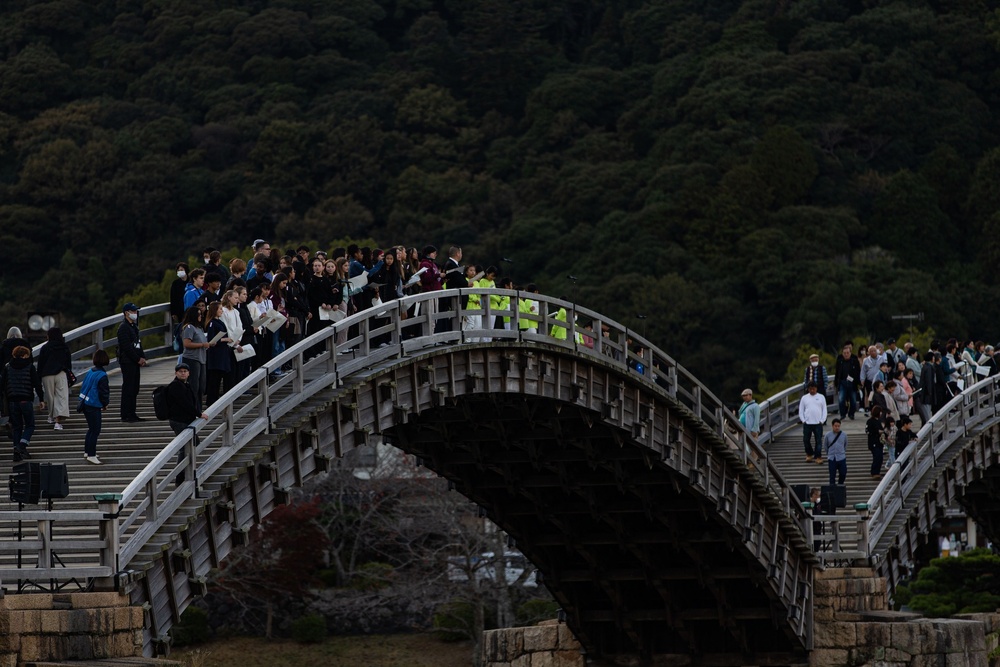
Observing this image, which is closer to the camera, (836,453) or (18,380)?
(18,380)

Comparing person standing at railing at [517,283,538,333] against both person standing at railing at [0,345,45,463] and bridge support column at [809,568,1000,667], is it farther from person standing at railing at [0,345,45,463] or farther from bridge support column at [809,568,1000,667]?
bridge support column at [809,568,1000,667]

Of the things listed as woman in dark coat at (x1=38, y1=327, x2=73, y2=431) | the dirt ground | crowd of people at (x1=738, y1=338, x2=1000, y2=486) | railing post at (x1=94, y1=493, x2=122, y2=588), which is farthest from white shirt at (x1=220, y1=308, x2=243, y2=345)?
the dirt ground

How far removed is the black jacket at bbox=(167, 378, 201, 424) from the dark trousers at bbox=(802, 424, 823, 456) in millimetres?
17574

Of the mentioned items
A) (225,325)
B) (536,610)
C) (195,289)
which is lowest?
(536,610)

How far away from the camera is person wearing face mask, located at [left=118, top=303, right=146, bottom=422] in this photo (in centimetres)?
1888

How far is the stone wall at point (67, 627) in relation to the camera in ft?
45.0

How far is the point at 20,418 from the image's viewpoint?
1800 centimetres

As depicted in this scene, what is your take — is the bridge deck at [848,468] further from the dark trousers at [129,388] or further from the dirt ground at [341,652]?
the dark trousers at [129,388]

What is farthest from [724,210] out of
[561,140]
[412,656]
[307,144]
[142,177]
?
[412,656]

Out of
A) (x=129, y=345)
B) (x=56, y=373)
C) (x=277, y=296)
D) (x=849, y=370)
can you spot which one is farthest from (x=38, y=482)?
(x=849, y=370)

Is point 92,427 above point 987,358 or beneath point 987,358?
beneath

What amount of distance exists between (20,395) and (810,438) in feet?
62.4

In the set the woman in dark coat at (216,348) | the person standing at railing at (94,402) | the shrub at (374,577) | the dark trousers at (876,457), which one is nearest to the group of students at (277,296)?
the woman in dark coat at (216,348)

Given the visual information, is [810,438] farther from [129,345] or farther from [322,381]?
[129,345]
